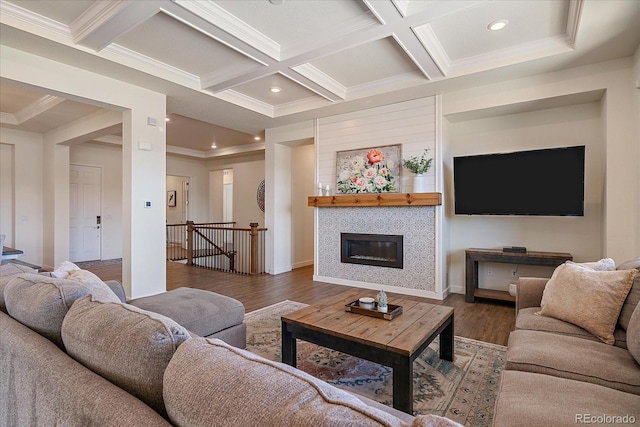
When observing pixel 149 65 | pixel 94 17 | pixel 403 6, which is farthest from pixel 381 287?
pixel 94 17

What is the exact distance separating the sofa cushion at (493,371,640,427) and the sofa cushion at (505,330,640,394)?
0.10 metres

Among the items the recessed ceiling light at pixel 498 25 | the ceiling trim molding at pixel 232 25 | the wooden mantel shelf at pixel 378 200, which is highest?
the recessed ceiling light at pixel 498 25

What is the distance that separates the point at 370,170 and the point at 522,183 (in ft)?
6.50

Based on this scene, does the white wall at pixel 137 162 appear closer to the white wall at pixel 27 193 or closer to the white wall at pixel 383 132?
the white wall at pixel 383 132

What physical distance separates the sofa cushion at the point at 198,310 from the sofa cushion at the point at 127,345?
1.21 meters

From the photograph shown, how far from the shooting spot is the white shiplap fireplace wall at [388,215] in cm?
454

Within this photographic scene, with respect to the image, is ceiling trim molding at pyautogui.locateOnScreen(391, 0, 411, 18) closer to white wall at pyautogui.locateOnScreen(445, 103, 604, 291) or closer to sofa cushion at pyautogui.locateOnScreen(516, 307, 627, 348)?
white wall at pyautogui.locateOnScreen(445, 103, 604, 291)

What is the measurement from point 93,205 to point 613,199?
9209 mm

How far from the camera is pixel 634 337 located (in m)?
1.55

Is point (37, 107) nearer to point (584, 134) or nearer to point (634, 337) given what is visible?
point (634, 337)

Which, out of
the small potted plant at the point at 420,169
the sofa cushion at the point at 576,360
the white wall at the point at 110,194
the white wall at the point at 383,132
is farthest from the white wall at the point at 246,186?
the sofa cushion at the point at 576,360

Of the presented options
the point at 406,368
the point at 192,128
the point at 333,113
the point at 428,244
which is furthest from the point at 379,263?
the point at 192,128

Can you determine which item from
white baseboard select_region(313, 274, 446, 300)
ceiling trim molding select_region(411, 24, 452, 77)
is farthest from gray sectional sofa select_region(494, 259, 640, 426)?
ceiling trim molding select_region(411, 24, 452, 77)

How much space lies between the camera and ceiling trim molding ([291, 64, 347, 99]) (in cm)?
397
